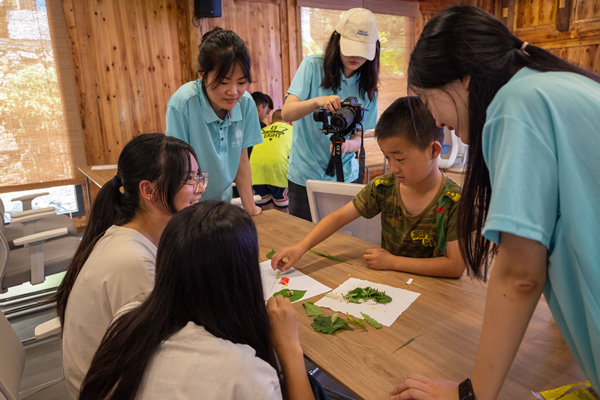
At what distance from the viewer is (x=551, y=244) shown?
60cm

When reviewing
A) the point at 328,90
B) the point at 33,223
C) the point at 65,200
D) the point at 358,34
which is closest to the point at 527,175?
the point at 358,34

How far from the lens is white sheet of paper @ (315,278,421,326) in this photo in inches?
43.6

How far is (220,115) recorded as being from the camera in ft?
6.34

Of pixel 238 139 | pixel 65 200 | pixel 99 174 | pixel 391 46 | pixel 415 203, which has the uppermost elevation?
pixel 391 46

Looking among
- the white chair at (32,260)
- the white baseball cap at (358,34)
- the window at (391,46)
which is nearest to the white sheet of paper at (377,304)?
the white baseball cap at (358,34)

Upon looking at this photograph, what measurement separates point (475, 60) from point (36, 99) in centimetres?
436

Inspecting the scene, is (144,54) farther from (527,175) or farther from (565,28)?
(565,28)

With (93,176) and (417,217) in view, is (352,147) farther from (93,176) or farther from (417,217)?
(93,176)

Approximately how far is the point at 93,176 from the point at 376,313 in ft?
9.87

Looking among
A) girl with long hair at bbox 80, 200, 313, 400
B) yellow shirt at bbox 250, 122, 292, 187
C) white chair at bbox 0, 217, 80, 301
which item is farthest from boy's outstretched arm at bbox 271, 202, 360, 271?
yellow shirt at bbox 250, 122, 292, 187

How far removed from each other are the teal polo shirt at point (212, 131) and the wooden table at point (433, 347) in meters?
0.86

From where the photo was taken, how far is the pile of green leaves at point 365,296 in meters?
1.19

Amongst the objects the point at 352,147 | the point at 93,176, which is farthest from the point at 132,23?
the point at 352,147

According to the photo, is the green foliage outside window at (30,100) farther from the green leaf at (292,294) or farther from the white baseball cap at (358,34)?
the green leaf at (292,294)
